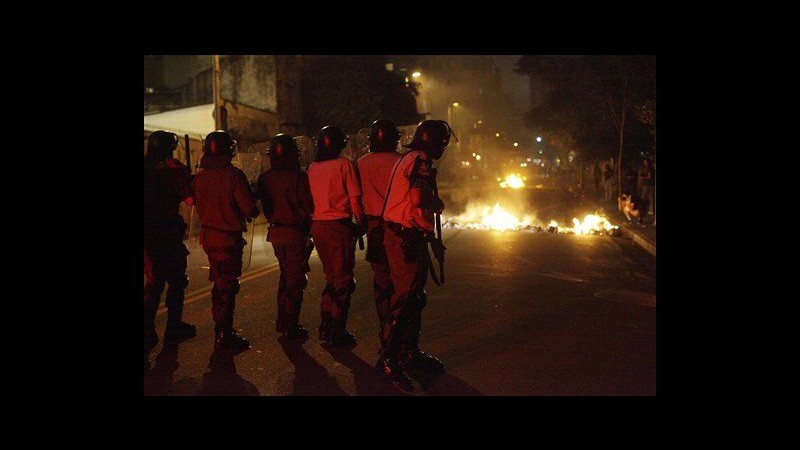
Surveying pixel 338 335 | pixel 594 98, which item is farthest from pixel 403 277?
pixel 594 98

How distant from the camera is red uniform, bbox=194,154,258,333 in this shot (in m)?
5.69

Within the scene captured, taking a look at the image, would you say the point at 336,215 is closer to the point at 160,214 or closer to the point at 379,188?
the point at 379,188

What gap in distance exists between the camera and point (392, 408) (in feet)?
14.4

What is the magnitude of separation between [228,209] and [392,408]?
7.67 feet

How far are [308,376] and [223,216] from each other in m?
1.59

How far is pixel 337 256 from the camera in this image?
5.76m

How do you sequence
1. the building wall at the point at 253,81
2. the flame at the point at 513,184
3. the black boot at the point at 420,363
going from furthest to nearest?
the flame at the point at 513,184 → the building wall at the point at 253,81 → the black boot at the point at 420,363

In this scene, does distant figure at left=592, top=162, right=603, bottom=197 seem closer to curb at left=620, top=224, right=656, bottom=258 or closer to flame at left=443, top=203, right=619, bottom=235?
flame at left=443, top=203, right=619, bottom=235

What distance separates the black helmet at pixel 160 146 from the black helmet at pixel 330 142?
132cm

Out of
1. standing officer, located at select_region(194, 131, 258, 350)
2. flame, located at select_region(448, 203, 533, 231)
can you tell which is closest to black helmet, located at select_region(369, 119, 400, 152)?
standing officer, located at select_region(194, 131, 258, 350)

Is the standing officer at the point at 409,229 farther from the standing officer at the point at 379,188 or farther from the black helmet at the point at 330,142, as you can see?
the black helmet at the point at 330,142

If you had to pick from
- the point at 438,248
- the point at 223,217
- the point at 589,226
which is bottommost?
the point at 589,226

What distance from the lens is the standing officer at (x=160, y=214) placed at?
5.81 meters

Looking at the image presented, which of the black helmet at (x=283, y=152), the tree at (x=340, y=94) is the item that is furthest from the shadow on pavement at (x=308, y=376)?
the tree at (x=340, y=94)
